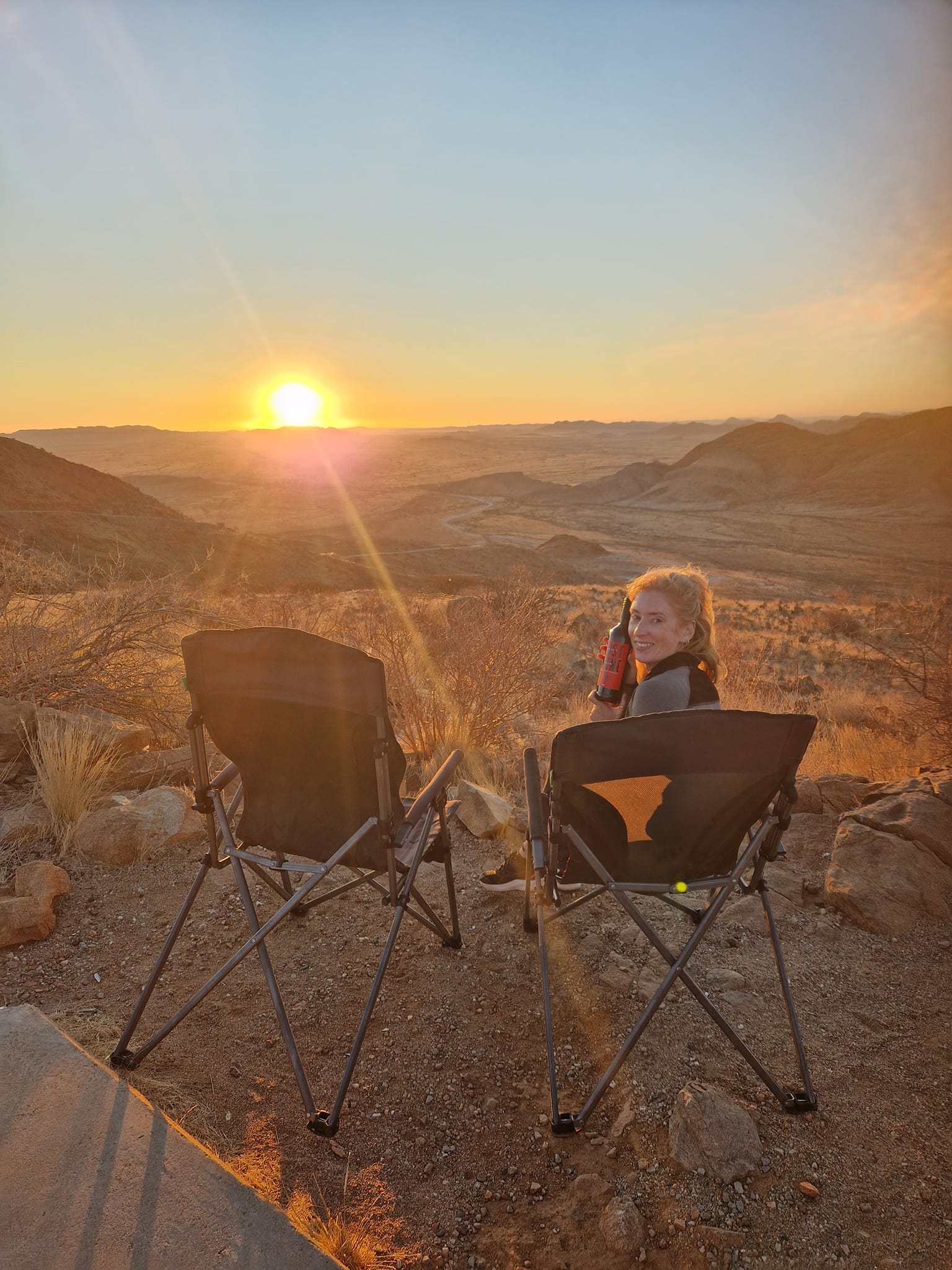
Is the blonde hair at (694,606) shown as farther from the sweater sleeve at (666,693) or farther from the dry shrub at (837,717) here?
the dry shrub at (837,717)

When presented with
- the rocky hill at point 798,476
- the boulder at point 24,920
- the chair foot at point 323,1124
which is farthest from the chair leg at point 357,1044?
the rocky hill at point 798,476

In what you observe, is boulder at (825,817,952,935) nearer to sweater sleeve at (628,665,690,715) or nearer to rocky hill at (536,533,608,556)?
sweater sleeve at (628,665,690,715)

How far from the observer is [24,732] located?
3.88 meters

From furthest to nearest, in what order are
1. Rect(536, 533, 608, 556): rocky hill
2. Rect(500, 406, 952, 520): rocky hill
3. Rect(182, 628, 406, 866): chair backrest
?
Rect(500, 406, 952, 520): rocky hill < Rect(536, 533, 608, 556): rocky hill < Rect(182, 628, 406, 866): chair backrest

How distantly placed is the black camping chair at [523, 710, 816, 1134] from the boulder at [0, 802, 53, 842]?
2518mm

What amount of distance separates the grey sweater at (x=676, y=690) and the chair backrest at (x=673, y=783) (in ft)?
1.25

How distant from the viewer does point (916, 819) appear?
3141 mm

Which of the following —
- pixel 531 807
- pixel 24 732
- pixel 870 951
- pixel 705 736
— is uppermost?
pixel 705 736

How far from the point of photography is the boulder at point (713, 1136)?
185 centimetres

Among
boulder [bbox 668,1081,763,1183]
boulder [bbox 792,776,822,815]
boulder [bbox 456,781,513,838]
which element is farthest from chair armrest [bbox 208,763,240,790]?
boulder [bbox 792,776,822,815]

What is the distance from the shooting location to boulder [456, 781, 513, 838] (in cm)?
365

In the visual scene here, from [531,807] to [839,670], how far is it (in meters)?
9.95

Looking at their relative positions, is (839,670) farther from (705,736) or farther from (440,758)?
(705,736)

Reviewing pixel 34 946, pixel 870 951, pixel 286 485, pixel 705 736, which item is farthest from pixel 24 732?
pixel 286 485
